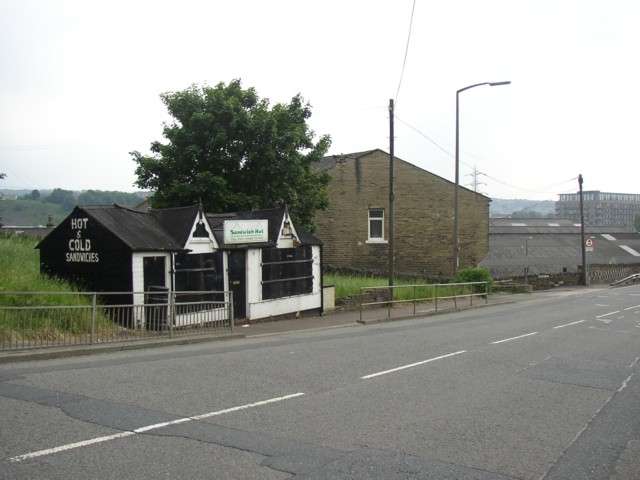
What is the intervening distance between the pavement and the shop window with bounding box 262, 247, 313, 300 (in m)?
1.00

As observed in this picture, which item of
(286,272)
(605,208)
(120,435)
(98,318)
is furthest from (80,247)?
(605,208)

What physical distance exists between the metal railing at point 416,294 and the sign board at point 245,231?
5.08m

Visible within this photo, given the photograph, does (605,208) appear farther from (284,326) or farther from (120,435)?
(120,435)

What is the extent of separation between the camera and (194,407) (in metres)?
7.24

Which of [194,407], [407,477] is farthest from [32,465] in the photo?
[407,477]

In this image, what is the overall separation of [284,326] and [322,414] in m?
11.2

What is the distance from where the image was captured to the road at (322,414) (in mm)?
5383

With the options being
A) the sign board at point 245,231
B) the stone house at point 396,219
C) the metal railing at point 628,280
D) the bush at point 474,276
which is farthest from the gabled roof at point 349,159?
the metal railing at point 628,280

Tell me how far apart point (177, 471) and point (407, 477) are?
1977mm

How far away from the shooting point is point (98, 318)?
13055mm

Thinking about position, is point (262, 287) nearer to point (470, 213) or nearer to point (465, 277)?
point (465, 277)

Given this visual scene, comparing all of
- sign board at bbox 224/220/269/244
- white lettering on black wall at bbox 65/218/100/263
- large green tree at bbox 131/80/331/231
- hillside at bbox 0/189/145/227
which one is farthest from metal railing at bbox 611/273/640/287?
hillside at bbox 0/189/145/227

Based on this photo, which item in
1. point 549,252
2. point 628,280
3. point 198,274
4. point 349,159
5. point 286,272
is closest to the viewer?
point 198,274

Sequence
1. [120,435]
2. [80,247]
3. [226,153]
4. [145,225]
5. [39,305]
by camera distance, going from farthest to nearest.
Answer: [226,153], [145,225], [80,247], [39,305], [120,435]
